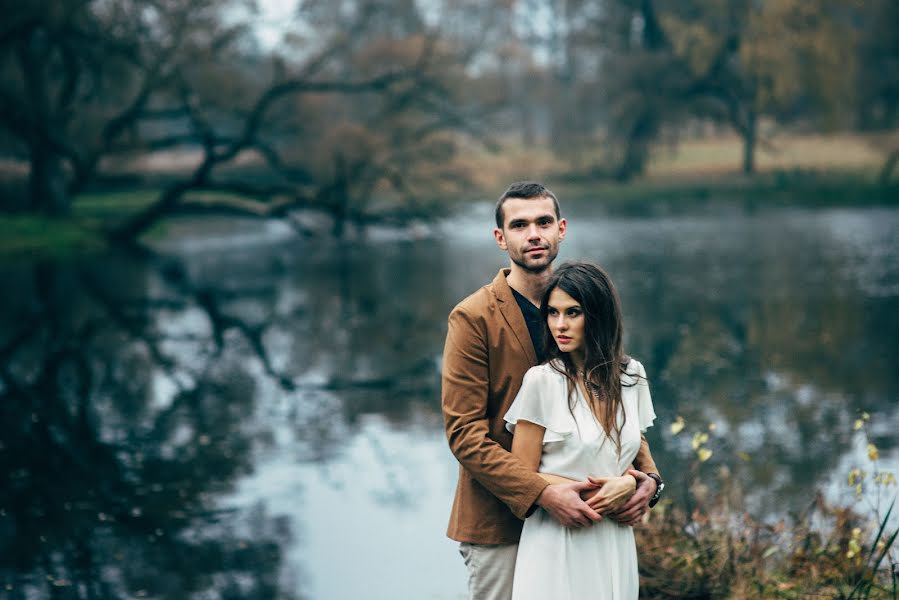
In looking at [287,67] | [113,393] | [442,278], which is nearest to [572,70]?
[287,67]

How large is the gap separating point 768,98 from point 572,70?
13.7 meters

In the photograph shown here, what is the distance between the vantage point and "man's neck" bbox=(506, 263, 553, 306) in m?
3.24

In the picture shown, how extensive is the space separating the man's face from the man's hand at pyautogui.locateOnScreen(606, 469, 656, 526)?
0.65 m

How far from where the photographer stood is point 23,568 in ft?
19.2

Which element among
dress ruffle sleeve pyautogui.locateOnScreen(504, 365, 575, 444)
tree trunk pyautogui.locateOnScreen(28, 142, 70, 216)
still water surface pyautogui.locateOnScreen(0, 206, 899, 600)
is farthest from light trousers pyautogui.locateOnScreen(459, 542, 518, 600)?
tree trunk pyautogui.locateOnScreen(28, 142, 70, 216)

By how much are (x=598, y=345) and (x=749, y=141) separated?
142ft

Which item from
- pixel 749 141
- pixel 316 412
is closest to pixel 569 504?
pixel 316 412

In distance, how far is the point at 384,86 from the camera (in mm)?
28672

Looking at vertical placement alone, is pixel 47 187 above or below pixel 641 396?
above

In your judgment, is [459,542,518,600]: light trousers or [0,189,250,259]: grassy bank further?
[0,189,250,259]: grassy bank

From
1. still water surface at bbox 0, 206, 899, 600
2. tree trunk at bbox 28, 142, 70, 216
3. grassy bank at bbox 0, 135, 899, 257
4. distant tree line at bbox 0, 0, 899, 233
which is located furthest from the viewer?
grassy bank at bbox 0, 135, 899, 257

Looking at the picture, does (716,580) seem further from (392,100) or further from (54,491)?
(392,100)

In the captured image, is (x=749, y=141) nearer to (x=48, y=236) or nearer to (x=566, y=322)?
(x=48, y=236)

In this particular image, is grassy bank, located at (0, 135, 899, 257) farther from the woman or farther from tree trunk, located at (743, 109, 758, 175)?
the woman
